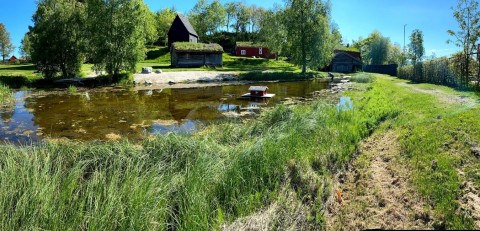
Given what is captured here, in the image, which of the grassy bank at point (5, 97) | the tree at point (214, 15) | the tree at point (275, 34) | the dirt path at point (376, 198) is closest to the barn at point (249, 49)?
the tree at point (275, 34)

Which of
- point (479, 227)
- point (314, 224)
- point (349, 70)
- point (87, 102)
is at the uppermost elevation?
→ point (349, 70)

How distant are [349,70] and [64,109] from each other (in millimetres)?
54052

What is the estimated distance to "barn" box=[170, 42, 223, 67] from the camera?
158 feet

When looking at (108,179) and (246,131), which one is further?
(246,131)

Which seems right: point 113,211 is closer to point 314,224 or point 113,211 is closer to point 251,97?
point 314,224

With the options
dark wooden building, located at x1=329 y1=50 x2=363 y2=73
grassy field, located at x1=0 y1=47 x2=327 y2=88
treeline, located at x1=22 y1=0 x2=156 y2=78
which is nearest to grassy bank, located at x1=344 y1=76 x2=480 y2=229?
treeline, located at x1=22 y1=0 x2=156 y2=78

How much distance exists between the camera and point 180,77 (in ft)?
116

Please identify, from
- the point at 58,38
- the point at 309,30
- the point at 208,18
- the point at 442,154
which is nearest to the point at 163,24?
the point at 208,18

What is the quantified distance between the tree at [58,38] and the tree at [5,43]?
65487mm

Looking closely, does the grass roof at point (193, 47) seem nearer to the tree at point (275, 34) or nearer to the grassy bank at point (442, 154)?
the tree at point (275, 34)

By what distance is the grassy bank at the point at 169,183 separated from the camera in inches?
179

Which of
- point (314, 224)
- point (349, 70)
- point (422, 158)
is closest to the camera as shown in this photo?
point (314, 224)

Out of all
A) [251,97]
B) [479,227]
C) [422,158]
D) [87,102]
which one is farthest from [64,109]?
[479,227]

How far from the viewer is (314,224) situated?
5.21 m
